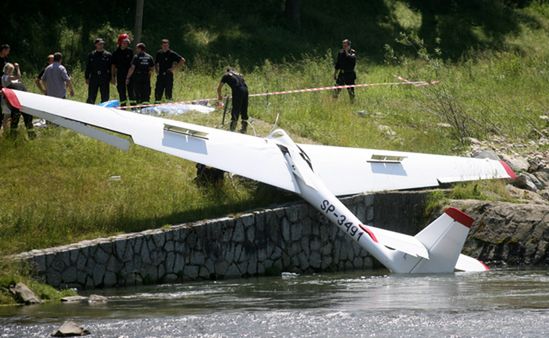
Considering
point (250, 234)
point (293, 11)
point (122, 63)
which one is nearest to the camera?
point (250, 234)

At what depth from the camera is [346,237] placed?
21.7 meters

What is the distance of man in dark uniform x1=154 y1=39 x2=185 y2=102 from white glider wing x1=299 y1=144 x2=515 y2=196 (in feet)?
15.0

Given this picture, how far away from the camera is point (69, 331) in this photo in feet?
49.8

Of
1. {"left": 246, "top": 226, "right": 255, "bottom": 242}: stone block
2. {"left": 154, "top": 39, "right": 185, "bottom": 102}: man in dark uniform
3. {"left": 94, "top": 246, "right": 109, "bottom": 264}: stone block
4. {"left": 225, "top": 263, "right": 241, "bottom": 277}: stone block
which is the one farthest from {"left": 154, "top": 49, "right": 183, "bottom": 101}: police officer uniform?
{"left": 94, "top": 246, "right": 109, "bottom": 264}: stone block

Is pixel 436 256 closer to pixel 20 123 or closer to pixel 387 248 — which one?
pixel 387 248

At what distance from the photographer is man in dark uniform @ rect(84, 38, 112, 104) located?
25297 millimetres

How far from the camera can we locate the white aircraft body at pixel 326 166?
19688 mm

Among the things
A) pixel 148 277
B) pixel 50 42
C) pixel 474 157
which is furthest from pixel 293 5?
pixel 148 277

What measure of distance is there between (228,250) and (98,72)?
21.0ft

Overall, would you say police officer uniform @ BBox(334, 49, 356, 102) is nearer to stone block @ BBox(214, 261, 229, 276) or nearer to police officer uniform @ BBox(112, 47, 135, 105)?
police officer uniform @ BBox(112, 47, 135, 105)

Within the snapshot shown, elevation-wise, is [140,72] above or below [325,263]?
above

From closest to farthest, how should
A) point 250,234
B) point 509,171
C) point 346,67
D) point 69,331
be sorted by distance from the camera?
point 69,331 < point 250,234 < point 509,171 < point 346,67

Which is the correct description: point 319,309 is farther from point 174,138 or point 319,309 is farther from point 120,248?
point 174,138

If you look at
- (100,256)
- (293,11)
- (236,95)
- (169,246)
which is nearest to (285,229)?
(169,246)
